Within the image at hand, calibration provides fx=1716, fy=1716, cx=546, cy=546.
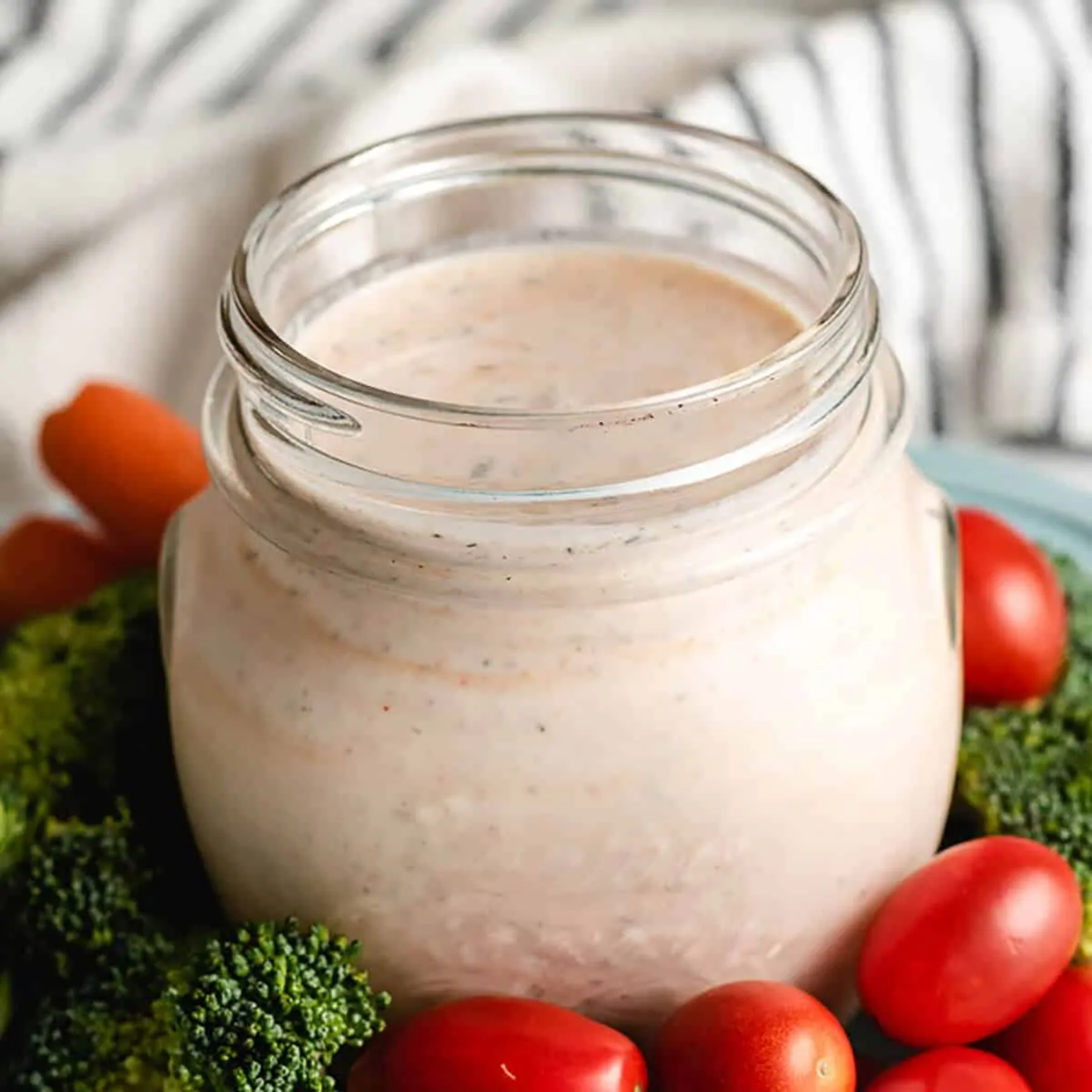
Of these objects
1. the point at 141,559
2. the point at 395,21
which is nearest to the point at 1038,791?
the point at 141,559

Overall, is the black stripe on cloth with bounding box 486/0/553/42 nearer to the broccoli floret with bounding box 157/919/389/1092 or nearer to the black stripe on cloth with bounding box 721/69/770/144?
the black stripe on cloth with bounding box 721/69/770/144

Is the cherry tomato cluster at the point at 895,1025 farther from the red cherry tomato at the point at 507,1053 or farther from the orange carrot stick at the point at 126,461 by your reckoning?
the orange carrot stick at the point at 126,461

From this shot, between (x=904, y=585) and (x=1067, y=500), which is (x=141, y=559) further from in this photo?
(x=1067, y=500)

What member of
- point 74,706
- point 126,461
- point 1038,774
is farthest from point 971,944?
point 126,461

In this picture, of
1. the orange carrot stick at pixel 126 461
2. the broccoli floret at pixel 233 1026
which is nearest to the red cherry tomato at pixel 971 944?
the broccoli floret at pixel 233 1026

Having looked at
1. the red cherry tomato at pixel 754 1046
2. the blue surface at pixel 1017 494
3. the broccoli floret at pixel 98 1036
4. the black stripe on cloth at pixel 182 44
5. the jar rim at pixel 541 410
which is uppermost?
the jar rim at pixel 541 410

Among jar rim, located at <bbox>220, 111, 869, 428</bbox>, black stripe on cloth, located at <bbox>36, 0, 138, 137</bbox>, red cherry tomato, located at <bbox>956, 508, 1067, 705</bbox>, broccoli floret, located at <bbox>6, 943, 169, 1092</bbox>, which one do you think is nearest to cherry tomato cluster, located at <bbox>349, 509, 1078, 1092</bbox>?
broccoli floret, located at <bbox>6, 943, 169, 1092</bbox>
